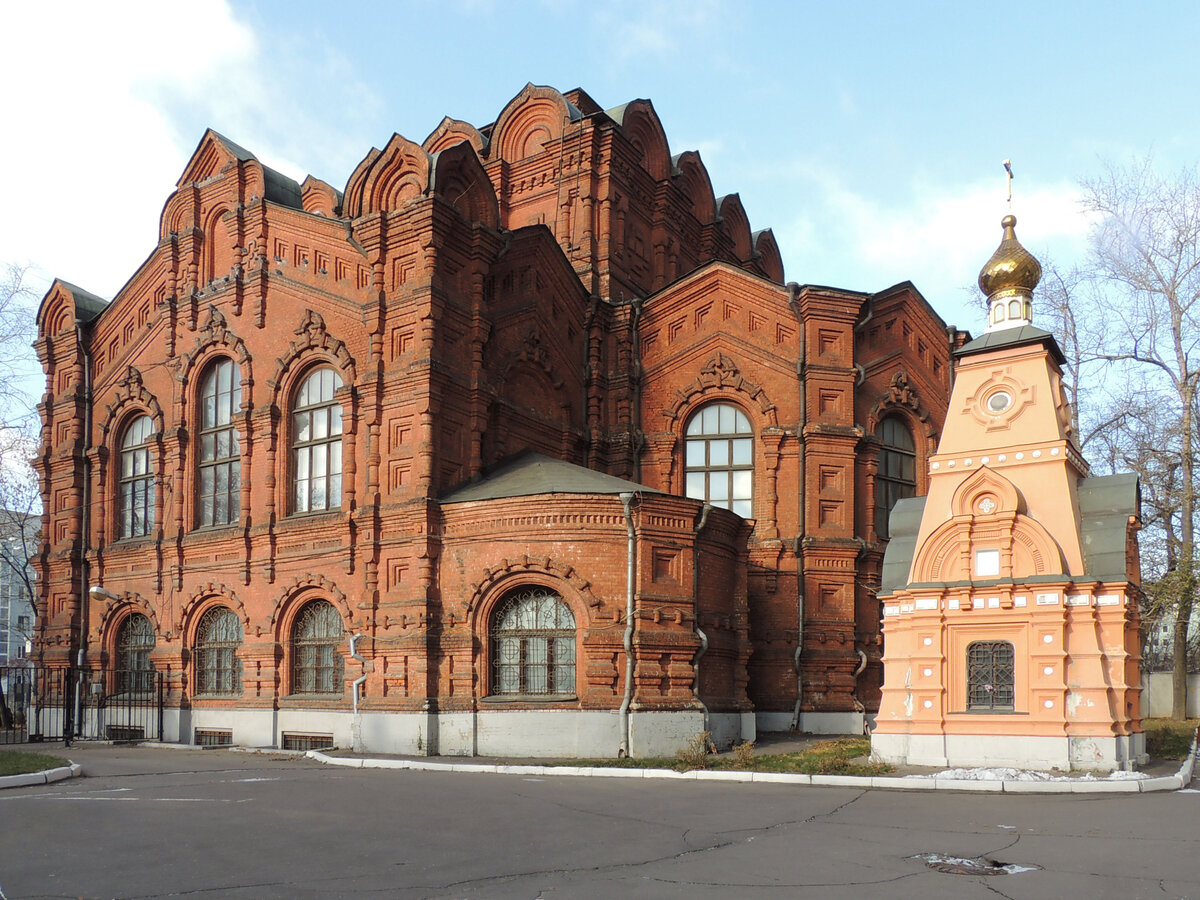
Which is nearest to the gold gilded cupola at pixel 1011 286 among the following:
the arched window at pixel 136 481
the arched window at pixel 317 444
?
the arched window at pixel 317 444

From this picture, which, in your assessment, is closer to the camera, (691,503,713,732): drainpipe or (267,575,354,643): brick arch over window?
(691,503,713,732): drainpipe

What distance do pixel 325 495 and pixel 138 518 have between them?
249 inches

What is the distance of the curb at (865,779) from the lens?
13422mm

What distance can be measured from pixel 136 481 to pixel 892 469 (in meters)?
16.7

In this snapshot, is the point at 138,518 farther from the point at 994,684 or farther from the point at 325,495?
the point at 994,684

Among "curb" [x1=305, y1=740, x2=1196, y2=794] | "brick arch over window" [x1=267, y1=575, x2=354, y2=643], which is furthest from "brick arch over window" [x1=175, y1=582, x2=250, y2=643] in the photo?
"curb" [x1=305, y1=740, x2=1196, y2=794]

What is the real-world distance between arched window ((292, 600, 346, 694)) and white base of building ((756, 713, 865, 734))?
8154 mm

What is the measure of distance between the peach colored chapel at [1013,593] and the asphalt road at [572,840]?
79.0 inches

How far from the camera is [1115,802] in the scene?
12398mm

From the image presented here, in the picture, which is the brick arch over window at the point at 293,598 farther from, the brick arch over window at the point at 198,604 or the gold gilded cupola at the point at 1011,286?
the gold gilded cupola at the point at 1011,286

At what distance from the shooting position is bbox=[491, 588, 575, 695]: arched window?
17656 mm

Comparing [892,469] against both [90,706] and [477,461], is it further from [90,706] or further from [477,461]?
[90,706]

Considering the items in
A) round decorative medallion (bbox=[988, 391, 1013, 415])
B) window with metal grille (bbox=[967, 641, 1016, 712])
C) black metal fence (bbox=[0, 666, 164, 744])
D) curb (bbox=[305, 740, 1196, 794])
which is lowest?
black metal fence (bbox=[0, 666, 164, 744])

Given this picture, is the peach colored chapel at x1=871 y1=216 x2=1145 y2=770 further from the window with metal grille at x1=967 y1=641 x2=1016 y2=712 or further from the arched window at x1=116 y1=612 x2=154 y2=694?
the arched window at x1=116 y1=612 x2=154 y2=694
